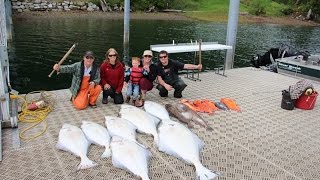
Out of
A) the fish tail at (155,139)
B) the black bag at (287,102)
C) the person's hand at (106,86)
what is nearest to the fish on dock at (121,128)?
the fish tail at (155,139)

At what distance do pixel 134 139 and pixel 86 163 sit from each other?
812 millimetres

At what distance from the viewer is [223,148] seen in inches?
184

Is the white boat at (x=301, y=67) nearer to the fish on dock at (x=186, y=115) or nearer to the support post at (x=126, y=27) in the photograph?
the fish on dock at (x=186, y=115)

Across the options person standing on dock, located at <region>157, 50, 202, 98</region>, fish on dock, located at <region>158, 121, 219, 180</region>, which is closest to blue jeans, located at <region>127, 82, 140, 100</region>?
person standing on dock, located at <region>157, 50, 202, 98</region>

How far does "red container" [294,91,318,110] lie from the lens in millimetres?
6484

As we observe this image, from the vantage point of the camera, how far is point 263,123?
5.69m

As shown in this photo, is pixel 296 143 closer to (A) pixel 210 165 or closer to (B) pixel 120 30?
(A) pixel 210 165

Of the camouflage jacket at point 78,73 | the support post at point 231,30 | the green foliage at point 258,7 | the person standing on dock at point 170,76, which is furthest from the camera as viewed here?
the green foliage at point 258,7

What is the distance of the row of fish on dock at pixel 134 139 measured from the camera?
390 centimetres

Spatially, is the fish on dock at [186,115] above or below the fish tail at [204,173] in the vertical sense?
above

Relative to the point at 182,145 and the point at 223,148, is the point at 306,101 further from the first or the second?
the point at 182,145

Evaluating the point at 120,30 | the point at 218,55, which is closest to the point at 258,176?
the point at 218,55

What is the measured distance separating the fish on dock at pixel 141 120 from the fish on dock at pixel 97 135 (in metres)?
0.51

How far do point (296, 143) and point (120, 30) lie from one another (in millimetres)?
23476
